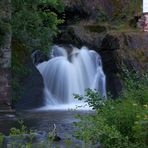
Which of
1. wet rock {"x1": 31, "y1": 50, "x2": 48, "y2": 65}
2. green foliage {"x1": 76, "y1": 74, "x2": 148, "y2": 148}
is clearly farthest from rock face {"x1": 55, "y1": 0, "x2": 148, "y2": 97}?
green foliage {"x1": 76, "y1": 74, "x2": 148, "y2": 148}

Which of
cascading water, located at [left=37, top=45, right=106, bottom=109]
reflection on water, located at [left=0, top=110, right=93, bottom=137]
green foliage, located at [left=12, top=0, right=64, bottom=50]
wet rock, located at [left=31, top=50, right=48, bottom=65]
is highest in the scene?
green foliage, located at [left=12, top=0, right=64, bottom=50]

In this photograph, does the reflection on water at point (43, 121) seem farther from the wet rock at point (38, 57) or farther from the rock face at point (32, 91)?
the wet rock at point (38, 57)

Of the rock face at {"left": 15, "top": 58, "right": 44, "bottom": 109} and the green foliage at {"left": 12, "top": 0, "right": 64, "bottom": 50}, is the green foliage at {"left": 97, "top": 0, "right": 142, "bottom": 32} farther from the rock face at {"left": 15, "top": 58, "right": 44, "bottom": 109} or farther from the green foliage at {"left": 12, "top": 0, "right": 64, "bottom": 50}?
the green foliage at {"left": 12, "top": 0, "right": 64, "bottom": 50}

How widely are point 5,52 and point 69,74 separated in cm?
750

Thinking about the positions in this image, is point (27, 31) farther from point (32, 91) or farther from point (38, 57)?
point (38, 57)

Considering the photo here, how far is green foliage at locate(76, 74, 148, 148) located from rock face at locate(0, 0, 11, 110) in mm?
6683

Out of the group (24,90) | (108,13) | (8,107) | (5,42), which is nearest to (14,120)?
(8,107)

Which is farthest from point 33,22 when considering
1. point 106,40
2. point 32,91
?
point 106,40

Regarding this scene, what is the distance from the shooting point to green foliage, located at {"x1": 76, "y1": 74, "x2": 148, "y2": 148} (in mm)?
5977

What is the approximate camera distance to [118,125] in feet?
21.8

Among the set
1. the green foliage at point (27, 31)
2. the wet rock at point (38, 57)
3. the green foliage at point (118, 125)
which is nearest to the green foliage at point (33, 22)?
the green foliage at point (27, 31)

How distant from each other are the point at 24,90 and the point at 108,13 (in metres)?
9.40

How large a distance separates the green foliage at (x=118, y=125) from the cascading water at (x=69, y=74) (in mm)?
13148

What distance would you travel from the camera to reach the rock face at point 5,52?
45.4 ft
